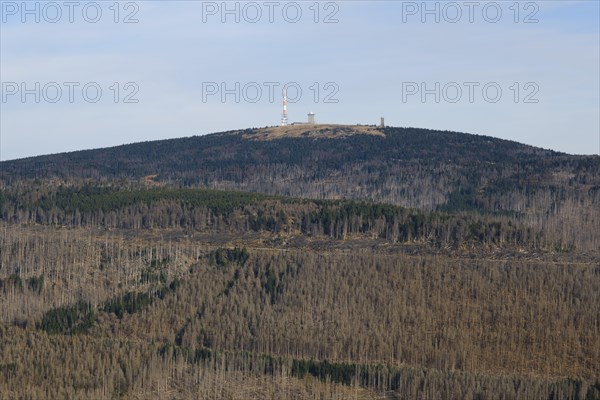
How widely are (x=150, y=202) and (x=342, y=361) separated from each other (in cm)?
7669

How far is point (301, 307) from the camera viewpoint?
468ft

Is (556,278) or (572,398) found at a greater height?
(556,278)

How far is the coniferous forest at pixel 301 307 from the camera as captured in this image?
113562 millimetres

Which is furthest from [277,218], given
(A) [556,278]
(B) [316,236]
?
(A) [556,278]

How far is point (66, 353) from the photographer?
11638 centimetres

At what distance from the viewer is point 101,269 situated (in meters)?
157

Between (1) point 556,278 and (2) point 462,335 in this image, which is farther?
(1) point 556,278

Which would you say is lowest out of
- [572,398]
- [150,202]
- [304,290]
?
[572,398]

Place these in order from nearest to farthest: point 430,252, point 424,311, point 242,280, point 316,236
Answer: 1. point 424,311
2. point 242,280
3. point 430,252
4. point 316,236

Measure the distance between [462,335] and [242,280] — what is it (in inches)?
1246

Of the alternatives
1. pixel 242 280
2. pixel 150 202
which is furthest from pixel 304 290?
pixel 150 202

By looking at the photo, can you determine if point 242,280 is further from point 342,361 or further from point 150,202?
point 150,202

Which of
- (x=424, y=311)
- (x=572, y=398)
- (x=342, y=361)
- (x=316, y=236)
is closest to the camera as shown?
(x=572, y=398)

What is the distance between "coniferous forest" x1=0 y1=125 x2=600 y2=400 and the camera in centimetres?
11356
